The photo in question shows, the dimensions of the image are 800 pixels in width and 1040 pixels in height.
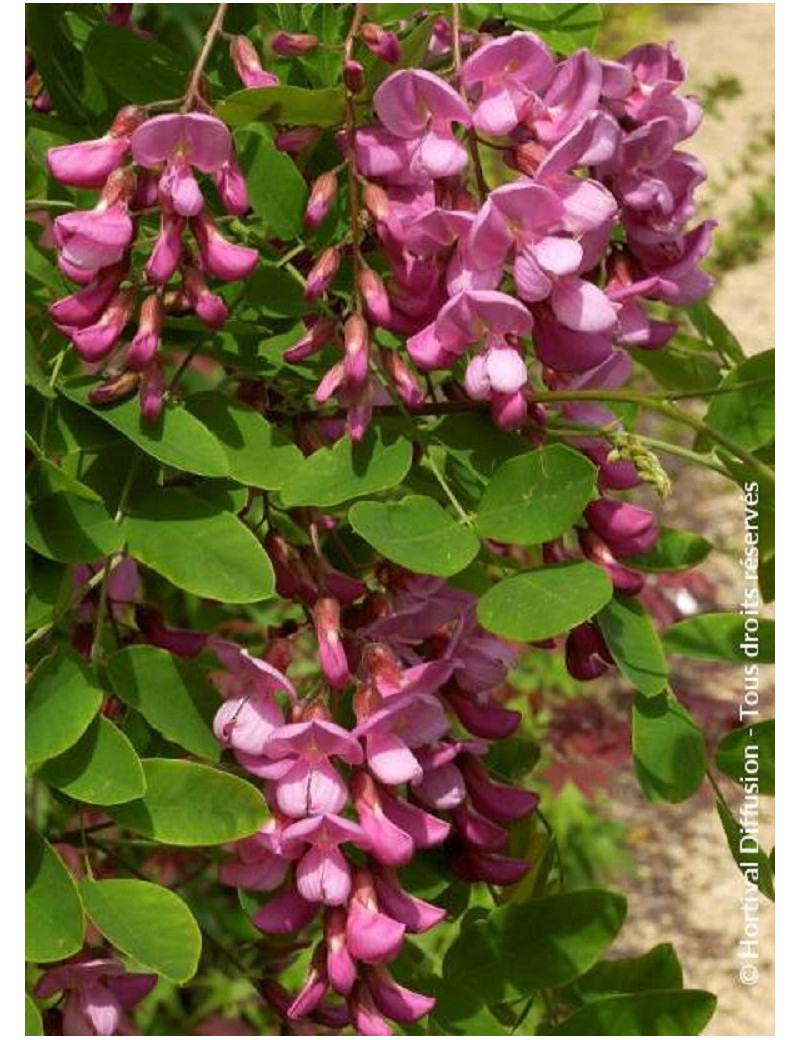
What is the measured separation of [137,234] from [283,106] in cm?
11

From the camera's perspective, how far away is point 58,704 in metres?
0.83

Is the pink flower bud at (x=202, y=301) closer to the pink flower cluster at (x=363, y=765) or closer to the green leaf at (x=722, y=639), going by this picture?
the pink flower cluster at (x=363, y=765)

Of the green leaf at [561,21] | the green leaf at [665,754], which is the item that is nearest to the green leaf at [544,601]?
the green leaf at [665,754]

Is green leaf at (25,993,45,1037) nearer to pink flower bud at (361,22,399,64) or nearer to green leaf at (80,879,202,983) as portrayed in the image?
green leaf at (80,879,202,983)

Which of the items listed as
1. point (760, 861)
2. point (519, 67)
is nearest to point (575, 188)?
point (519, 67)

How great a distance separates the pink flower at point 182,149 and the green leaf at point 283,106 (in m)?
0.03

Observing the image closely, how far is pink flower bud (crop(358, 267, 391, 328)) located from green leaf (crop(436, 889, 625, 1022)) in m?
0.38

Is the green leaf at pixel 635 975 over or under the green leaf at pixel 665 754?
under

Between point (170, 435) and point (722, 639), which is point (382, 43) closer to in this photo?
point (170, 435)

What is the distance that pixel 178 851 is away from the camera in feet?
5.09

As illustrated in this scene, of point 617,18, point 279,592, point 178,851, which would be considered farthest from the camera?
point 617,18

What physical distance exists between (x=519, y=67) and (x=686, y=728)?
39cm

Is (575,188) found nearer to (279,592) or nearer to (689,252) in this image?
(689,252)

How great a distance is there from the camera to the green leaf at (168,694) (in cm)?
88
